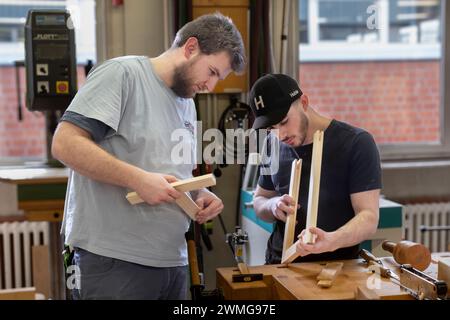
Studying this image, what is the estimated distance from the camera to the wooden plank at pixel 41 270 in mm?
2953


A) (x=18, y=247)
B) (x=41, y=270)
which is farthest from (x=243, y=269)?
(x=18, y=247)

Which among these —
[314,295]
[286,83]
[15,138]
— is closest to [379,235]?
[286,83]

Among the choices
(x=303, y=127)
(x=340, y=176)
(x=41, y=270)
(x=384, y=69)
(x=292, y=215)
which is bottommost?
(x=41, y=270)

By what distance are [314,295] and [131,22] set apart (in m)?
2.29

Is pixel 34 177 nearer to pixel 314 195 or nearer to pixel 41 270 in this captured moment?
pixel 41 270

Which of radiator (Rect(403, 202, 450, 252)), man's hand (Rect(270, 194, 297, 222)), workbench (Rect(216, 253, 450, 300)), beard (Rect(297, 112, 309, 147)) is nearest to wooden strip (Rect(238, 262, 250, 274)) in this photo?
workbench (Rect(216, 253, 450, 300))

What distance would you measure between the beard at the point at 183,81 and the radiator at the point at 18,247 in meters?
1.89

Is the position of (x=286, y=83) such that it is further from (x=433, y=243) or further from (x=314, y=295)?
(x=433, y=243)

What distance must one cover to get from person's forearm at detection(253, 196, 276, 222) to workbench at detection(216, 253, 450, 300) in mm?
279

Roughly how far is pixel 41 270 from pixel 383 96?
2425mm

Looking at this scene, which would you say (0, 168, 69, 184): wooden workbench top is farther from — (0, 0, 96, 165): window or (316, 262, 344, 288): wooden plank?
(316, 262, 344, 288): wooden plank

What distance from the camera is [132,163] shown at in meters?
1.43

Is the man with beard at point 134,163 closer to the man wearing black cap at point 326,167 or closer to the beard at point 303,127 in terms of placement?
the man wearing black cap at point 326,167

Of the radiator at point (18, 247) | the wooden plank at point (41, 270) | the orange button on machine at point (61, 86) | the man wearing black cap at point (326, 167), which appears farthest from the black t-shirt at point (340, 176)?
the radiator at point (18, 247)
